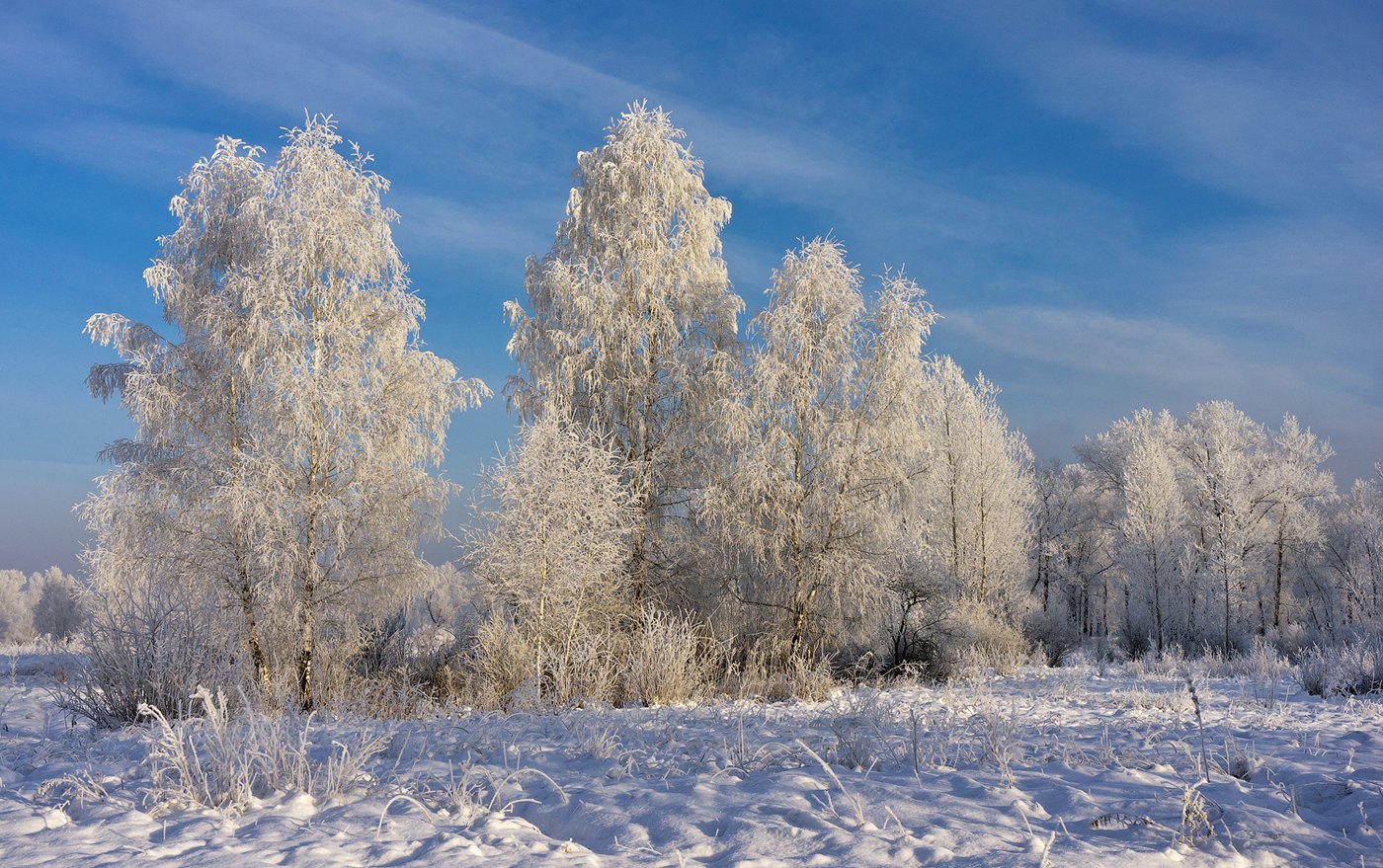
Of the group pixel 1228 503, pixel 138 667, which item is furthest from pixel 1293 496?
pixel 138 667

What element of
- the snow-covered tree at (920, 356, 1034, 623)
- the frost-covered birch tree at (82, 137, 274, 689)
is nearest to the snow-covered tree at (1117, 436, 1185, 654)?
the snow-covered tree at (920, 356, 1034, 623)

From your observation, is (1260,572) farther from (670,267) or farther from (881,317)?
(670,267)

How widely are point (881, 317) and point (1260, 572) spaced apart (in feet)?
84.5

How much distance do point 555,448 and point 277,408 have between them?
15.7 ft

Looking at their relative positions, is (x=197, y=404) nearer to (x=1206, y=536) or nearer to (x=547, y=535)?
(x=547, y=535)

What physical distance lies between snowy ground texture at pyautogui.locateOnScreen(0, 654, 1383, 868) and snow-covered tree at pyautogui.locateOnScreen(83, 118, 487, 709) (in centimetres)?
750

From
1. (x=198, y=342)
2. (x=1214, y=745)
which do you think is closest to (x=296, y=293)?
(x=198, y=342)

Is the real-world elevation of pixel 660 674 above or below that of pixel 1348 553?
below

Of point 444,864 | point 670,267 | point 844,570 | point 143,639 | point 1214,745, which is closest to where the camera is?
point 444,864

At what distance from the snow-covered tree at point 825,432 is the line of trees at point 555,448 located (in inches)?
2.0

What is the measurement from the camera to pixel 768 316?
14.9 metres

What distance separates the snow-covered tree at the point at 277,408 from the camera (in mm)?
13023

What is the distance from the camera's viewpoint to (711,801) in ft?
12.7

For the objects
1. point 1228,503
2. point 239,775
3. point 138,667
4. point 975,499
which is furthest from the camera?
point 1228,503
